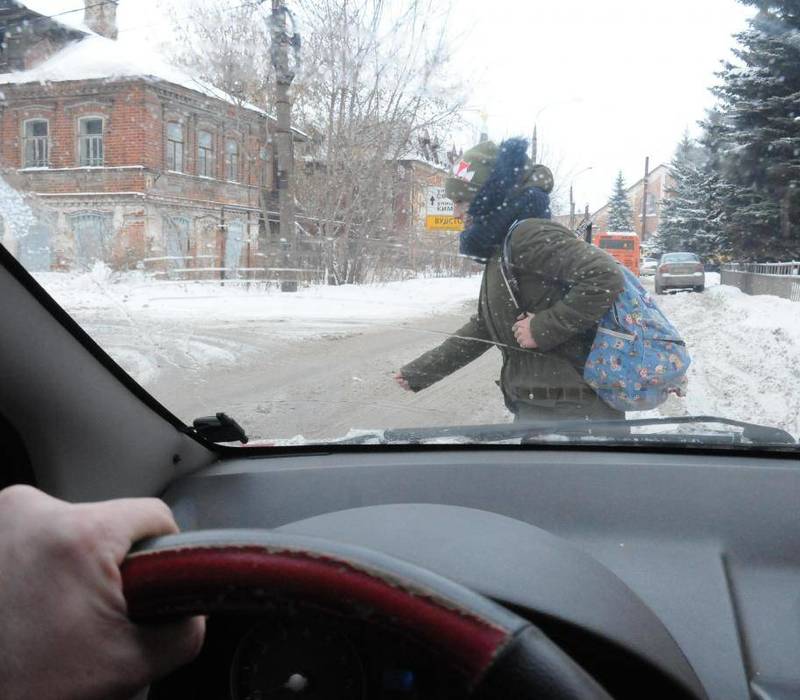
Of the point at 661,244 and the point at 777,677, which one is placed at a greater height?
the point at 661,244

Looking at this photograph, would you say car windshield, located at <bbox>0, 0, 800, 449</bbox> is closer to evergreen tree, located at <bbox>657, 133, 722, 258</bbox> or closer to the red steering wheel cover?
evergreen tree, located at <bbox>657, 133, 722, 258</bbox>

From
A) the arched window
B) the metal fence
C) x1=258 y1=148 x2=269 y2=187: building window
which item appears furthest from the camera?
the arched window

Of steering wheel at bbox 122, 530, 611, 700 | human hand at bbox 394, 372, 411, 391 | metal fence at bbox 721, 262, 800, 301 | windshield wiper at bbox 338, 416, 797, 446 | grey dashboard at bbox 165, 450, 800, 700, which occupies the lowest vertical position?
grey dashboard at bbox 165, 450, 800, 700

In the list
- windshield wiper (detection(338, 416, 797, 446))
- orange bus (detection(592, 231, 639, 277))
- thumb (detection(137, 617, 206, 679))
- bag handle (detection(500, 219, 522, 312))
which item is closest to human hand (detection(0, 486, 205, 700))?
thumb (detection(137, 617, 206, 679))

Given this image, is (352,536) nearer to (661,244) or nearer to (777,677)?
(777,677)

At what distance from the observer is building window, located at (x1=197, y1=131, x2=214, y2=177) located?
313cm

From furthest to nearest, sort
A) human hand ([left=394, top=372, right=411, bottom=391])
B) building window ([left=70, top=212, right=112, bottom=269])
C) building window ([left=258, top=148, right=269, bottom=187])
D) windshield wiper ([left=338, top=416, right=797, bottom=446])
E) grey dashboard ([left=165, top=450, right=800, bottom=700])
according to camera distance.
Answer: human hand ([left=394, top=372, right=411, bottom=391]), building window ([left=258, top=148, right=269, bottom=187]), building window ([left=70, top=212, right=112, bottom=269]), windshield wiper ([left=338, top=416, right=797, bottom=446]), grey dashboard ([left=165, top=450, right=800, bottom=700])

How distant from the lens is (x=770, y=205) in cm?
305

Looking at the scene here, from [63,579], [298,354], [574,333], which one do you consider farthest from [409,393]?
[63,579]

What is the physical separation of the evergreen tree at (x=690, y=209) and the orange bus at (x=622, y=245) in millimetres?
261

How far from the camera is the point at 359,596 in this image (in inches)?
34.5

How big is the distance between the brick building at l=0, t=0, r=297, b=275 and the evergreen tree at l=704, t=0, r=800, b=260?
6.11 ft

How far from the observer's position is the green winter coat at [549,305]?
304cm

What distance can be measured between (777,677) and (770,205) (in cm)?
187
